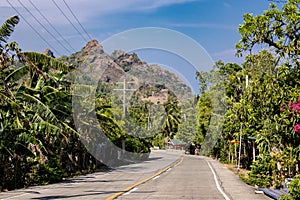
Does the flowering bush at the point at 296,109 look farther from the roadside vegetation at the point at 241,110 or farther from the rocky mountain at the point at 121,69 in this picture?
the rocky mountain at the point at 121,69

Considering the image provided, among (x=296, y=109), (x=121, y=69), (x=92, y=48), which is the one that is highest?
(x=92, y=48)

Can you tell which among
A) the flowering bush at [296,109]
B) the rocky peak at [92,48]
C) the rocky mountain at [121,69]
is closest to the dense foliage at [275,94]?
the flowering bush at [296,109]

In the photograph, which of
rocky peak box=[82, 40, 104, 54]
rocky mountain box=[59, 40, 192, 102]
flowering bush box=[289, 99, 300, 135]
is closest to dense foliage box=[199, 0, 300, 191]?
flowering bush box=[289, 99, 300, 135]

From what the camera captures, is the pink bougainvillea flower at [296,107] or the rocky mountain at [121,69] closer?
the pink bougainvillea flower at [296,107]

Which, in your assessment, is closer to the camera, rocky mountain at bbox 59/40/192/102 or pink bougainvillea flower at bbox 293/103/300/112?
pink bougainvillea flower at bbox 293/103/300/112

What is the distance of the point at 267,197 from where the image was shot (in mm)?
16094

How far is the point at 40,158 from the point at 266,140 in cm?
1194

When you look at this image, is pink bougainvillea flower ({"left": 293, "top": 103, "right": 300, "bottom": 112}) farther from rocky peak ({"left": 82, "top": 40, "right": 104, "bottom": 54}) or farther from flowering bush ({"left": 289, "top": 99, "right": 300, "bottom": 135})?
rocky peak ({"left": 82, "top": 40, "right": 104, "bottom": 54})

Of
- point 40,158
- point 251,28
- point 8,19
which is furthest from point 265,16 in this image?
point 40,158

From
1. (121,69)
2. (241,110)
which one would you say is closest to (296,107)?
(241,110)

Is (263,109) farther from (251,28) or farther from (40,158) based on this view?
(40,158)

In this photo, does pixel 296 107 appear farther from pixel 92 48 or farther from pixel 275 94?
pixel 92 48

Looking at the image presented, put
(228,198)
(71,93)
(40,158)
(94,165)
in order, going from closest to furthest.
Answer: (228,198), (40,158), (71,93), (94,165)

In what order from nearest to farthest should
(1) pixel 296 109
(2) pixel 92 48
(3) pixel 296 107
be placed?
(3) pixel 296 107
(1) pixel 296 109
(2) pixel 92 48
